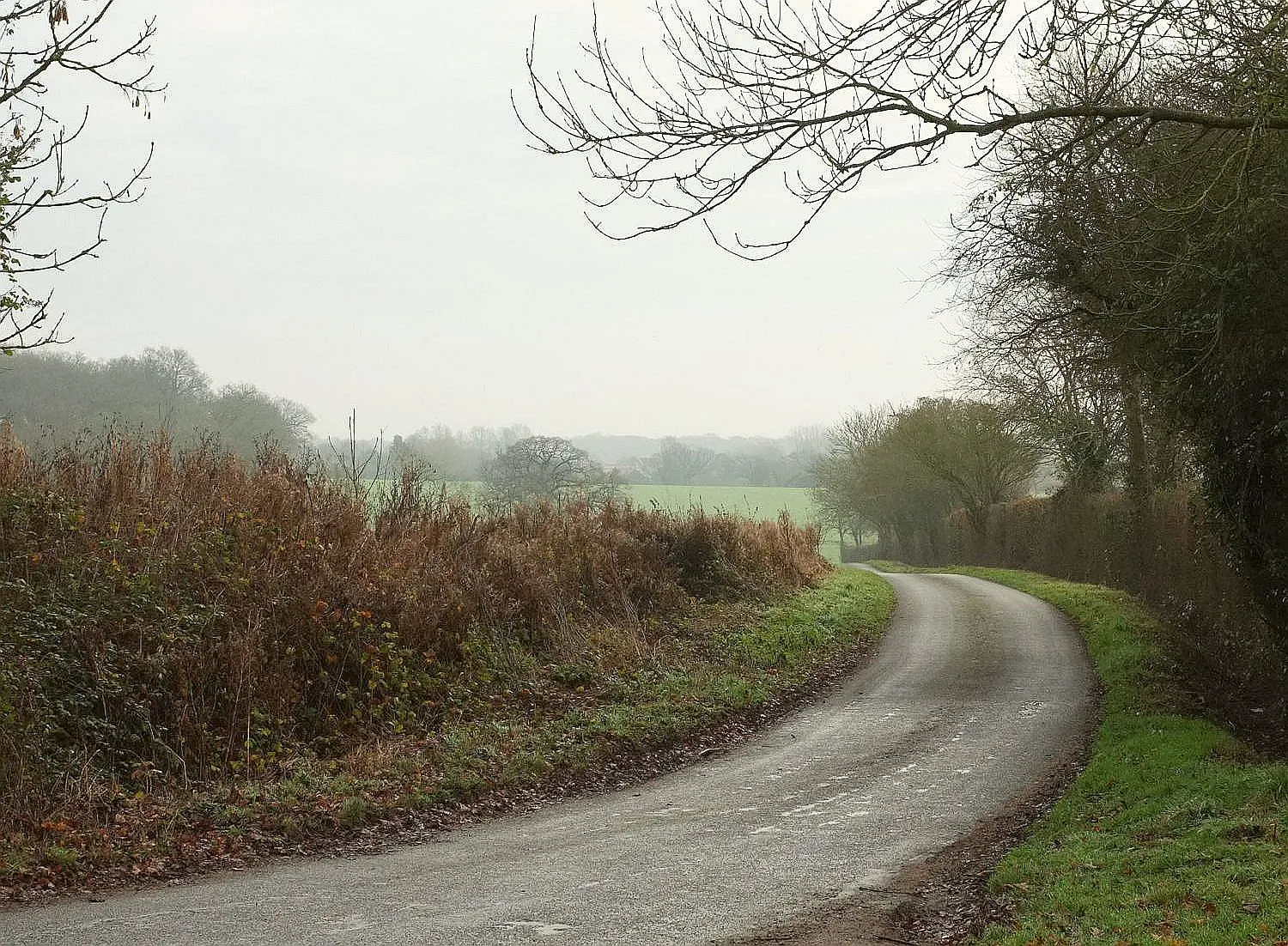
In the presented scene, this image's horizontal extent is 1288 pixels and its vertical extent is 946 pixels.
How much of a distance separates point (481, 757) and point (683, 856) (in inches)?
137

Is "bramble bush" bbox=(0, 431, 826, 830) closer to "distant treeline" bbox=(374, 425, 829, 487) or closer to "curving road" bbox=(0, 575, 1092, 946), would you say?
"curving road" bbox=(0, 575, 1092, 946)

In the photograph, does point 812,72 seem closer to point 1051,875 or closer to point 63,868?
point 1051,875

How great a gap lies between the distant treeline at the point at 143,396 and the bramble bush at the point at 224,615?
11795 millimetres

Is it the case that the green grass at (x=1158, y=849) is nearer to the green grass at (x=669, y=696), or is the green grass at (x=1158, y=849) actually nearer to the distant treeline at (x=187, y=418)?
the green grass at (x=669, y=696)

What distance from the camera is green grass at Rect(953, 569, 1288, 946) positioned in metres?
6.43

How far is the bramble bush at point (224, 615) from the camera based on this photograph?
10.4 meters

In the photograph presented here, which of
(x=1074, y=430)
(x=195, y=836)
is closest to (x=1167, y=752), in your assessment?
(x=195, y=836)

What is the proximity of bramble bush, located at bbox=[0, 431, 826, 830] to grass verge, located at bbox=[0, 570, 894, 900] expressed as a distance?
1.14 ft

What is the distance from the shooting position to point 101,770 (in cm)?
992

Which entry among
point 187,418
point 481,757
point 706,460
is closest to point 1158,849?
point 481,757

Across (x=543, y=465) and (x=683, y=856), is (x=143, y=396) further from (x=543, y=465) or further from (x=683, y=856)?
(x=683, y=856)

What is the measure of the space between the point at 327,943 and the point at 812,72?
6.61 m

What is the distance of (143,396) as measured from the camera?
3841cm

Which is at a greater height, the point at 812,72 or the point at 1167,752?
the point at 812,72
